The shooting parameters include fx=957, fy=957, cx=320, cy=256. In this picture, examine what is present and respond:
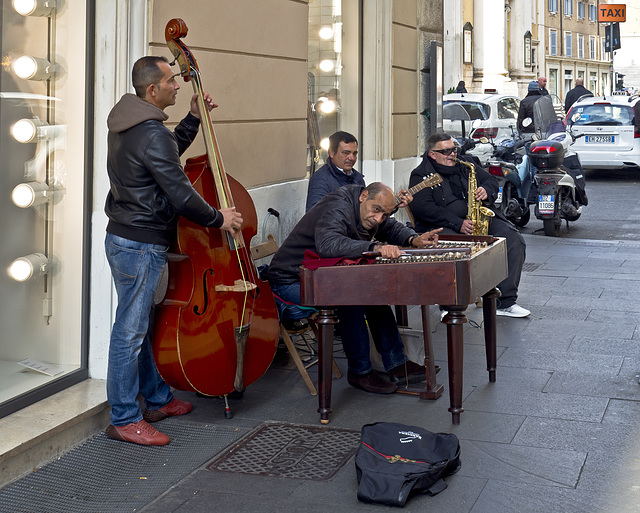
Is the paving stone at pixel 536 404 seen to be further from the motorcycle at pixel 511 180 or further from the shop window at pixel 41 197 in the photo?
the motorcycle at pixel 511 180

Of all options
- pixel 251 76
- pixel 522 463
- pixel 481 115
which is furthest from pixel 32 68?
pixel 481 115

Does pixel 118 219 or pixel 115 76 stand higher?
pixel 115 76

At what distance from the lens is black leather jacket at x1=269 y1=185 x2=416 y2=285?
493 cm

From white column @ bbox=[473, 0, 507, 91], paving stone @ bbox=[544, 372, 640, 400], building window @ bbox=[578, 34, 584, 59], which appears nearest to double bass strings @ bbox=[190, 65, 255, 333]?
paving stone @ bbox=[544, 372, 640, 400]

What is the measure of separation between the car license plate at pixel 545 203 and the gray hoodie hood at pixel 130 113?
768 centimetres

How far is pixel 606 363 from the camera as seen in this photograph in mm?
6051

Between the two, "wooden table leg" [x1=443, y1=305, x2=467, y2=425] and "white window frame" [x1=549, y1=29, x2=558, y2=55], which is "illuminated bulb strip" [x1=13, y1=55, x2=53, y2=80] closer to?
"wooden table leg" [x1=443, y1=305, x2=467, y2=425]

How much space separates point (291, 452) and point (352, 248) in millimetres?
1065

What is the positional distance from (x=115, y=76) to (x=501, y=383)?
2.80 m

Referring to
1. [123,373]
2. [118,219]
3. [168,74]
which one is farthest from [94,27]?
[123,373]

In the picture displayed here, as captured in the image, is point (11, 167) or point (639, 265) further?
point (639, 265)

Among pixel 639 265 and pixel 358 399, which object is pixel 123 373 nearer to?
pixel 358 399

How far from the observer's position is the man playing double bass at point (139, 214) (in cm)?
446

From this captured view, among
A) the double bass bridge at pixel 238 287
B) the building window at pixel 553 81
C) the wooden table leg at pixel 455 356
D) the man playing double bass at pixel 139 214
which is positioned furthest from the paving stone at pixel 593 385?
the building window at pixel 553 81
